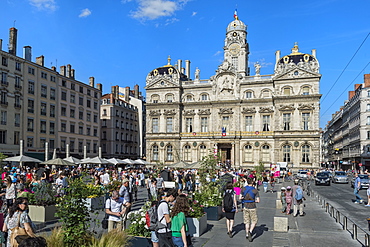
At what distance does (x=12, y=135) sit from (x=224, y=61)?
35139mm

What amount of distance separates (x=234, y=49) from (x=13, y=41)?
3553 cm

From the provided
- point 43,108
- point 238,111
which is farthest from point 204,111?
point 43,108

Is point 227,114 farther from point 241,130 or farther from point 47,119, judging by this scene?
point 47,119

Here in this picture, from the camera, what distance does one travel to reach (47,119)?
163 ft

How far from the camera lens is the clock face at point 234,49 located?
6162 centimetres

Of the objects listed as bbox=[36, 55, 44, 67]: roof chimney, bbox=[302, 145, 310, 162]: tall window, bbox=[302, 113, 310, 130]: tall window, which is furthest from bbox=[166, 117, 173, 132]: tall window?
bbox=[36, 55, 44, 67]: roof chimney

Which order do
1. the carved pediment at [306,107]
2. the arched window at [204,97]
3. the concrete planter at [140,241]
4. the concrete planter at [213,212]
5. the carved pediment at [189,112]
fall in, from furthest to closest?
the carved pediment at [189,112], the arched window at [204,97], the carved pediment at [306,107], the concrete planter at [213,212], the concrete planter at [140,241]

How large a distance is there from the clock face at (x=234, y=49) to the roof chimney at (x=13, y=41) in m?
34.9

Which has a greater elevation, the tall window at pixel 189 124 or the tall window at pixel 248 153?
the tall window at pixel 189 124

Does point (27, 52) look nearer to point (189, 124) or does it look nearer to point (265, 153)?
point (189, 124)

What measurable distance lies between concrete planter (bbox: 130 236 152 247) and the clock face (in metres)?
55.8

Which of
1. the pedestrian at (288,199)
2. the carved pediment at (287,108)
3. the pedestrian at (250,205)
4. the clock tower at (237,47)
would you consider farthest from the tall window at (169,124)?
the pedestrian at (250,205)

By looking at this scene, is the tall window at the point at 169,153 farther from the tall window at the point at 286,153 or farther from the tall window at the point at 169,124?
the tall window at the point at 286,153

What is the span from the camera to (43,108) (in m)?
49.0
